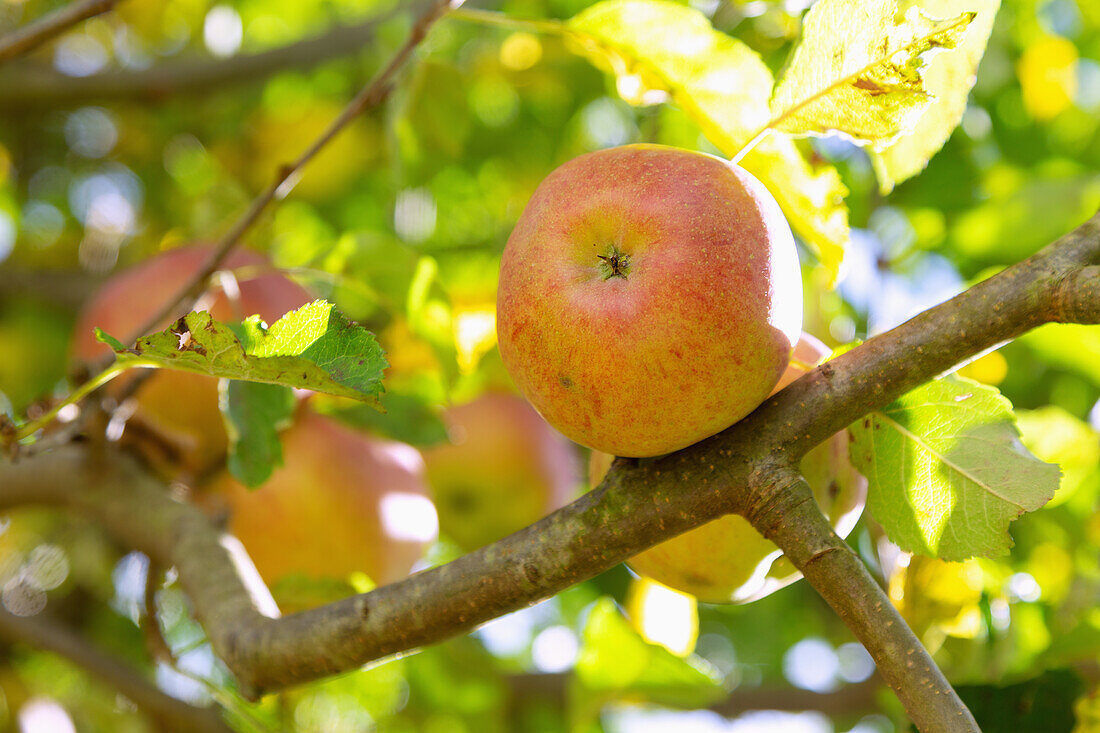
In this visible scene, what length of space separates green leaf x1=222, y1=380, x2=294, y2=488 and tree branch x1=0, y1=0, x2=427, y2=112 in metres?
1.16

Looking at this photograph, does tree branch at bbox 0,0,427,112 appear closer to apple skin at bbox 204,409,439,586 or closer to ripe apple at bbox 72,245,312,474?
ripe apple at bbox 72,245,312,474

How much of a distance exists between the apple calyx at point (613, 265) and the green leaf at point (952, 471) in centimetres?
21

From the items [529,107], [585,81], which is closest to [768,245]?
[585,81]

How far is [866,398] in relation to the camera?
23.0 inches

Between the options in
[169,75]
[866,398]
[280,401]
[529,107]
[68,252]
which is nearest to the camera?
[866,398]

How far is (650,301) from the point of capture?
0.56m

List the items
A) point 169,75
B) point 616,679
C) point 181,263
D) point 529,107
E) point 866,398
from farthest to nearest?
point 529,107 < point 169,75 < point 181,263 < point 616,679 < point 866,398

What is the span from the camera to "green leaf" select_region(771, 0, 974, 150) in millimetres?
592

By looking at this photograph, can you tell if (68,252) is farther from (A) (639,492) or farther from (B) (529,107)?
(A) (639,492)

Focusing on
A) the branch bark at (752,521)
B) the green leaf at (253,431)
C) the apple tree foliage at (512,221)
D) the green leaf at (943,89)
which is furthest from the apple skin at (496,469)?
the green leaf at (943,89)

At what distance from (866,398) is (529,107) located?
159 centimetres

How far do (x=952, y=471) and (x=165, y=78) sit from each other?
65.0 inches

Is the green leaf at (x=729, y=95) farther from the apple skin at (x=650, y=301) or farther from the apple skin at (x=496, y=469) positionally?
the apple skin at (x=496, y=469)

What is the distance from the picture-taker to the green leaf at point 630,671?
1064 millimetres
